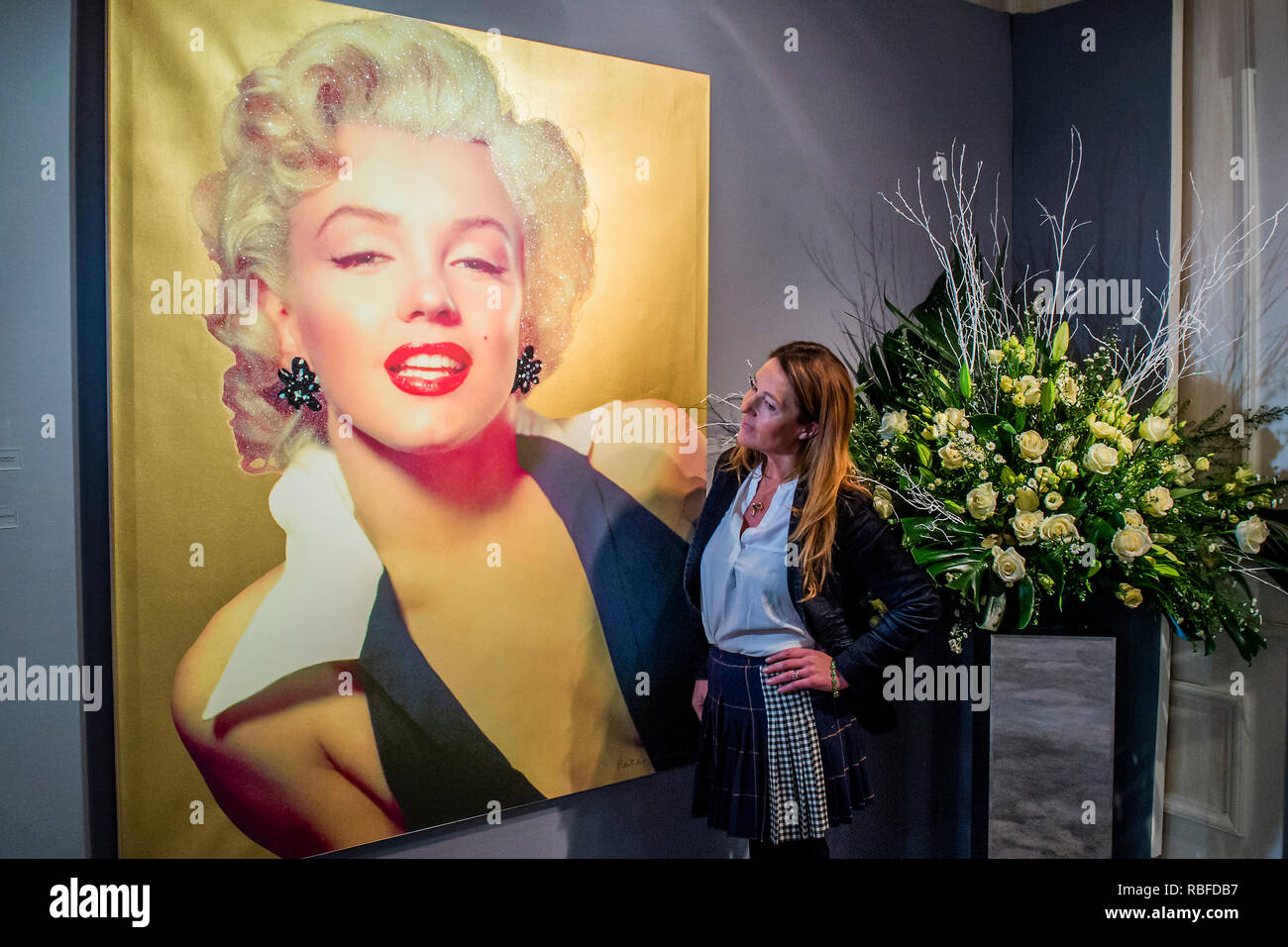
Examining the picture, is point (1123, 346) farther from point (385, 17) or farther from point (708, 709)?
point (385, 17)

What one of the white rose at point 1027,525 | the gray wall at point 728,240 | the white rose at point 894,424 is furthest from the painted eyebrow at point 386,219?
the white rose at point 1027,525

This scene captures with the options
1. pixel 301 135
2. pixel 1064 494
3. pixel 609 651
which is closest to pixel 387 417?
pixel 301 135

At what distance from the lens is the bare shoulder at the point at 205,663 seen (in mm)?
1689

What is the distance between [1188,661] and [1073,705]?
1.55 feet

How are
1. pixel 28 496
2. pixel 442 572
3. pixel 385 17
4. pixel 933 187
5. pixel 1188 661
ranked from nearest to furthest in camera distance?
pixel 28 496, pixel 385 17, pixel 442 572, pixel 1188 661, pixel 933 187

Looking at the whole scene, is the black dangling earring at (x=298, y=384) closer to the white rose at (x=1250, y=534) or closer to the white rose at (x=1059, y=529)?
the white rose at (x=1059, y=529)

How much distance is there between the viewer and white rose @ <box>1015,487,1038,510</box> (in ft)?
6.52

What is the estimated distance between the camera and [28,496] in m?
1.62

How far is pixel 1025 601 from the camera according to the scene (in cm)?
200

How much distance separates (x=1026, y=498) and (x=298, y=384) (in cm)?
158

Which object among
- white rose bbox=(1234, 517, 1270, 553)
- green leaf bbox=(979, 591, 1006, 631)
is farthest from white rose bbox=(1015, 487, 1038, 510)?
white rose bbox=(1234, 517, 1270, 553)

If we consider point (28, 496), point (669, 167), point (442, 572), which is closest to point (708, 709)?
point (442, 572)

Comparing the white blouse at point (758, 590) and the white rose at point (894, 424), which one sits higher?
the white rose at point (894, 424)

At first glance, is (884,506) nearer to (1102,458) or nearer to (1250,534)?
(1102,458)
